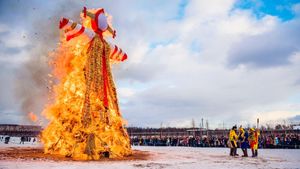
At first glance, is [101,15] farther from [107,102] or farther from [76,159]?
[76,159]

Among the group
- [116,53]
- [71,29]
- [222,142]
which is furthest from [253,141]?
[222,142]

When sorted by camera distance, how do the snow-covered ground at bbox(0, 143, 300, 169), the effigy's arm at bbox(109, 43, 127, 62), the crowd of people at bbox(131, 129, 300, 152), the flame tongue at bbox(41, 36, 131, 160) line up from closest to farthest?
the snow-covered ground at bbox(0, 143, 300, 169), the flame tongue at bbox(41, 36, 131, 160), the effigy's arm at bbox(109, 43, 127, 62), the crowd of people at bbox(131, 129, 300, 152)

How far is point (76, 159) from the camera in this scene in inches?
549

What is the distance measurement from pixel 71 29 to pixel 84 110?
4.32m

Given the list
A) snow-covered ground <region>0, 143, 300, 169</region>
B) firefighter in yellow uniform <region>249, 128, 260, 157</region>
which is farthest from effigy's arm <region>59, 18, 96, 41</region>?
Result: firefighter in yellow uniform <region>249, 128, 260, 157</region>

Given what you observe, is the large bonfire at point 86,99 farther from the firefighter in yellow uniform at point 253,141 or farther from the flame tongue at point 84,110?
the firefighter in yellow uniform at point 253,141

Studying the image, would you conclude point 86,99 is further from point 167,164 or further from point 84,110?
point 167,164

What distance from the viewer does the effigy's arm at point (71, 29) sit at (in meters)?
15.0

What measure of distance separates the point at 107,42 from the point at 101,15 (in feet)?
5.48

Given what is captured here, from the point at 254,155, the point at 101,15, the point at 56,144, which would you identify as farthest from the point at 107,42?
the point at 254,155

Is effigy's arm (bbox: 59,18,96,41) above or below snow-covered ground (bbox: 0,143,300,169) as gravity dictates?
above

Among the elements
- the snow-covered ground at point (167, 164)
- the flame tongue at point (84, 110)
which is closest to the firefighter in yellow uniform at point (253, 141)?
the snow-covered ground at point (167, 164)

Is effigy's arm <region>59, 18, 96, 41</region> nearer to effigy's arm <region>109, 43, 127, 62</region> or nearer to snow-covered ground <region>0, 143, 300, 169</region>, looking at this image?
effigy's arm <region>109, 43, 127, 62</region>

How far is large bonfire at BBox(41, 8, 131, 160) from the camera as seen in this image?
14.9 m
